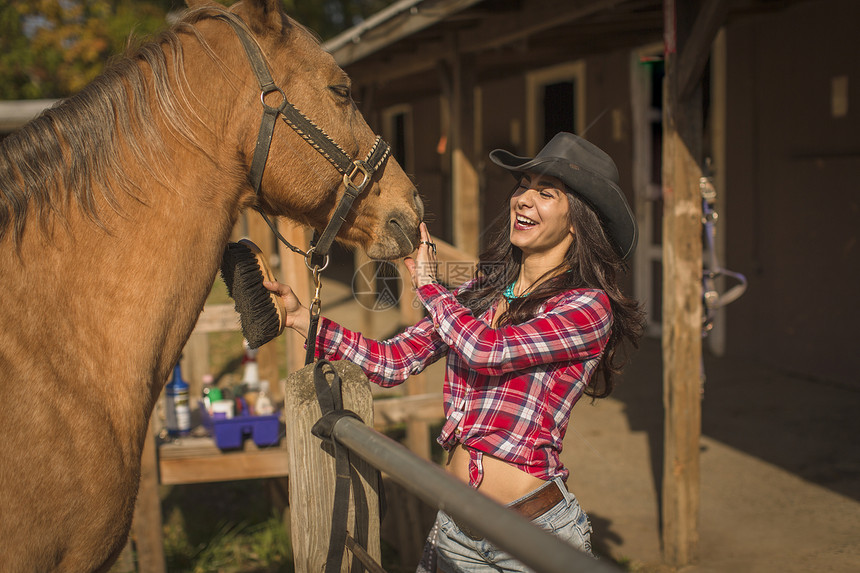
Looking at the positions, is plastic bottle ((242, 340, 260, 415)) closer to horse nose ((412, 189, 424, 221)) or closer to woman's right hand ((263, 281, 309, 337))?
woman's right hand ((263, 281, 309, 337))

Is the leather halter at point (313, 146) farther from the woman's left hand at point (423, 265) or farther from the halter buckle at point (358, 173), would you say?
the woman's left hand at point (423, 265)

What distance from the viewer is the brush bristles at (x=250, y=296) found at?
1.73m

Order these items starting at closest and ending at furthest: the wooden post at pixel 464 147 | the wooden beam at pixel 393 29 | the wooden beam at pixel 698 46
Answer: the wooden beam at pixel 698 46, the wooden beam at pixel 393 29, the wooden post at pixel 464 147

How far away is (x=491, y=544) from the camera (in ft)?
5.77

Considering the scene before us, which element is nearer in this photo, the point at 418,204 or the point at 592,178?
the point at 592,178

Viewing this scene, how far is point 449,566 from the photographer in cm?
188

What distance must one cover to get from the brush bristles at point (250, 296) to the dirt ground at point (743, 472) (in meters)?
2.71

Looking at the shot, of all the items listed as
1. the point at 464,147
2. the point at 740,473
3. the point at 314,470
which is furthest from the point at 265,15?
the point at 740,473

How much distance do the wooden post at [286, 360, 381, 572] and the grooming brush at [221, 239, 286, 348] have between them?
0.66 ft

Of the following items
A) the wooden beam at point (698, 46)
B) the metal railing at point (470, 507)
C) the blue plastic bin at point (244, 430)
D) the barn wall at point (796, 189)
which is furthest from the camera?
the barn wall at point (796, 189)

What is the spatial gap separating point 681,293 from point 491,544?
6.95ft

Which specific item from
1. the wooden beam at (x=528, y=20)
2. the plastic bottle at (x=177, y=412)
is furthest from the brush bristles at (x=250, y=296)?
the wooden beam at (x=528, y=20)

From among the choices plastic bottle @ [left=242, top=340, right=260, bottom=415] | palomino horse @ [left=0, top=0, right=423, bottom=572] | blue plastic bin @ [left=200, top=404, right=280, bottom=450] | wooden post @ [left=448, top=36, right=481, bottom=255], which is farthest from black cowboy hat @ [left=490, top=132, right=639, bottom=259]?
wooden post @ [left=448, top=36, right=481, bottom=255]

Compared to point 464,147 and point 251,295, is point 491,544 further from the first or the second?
point 464,147
